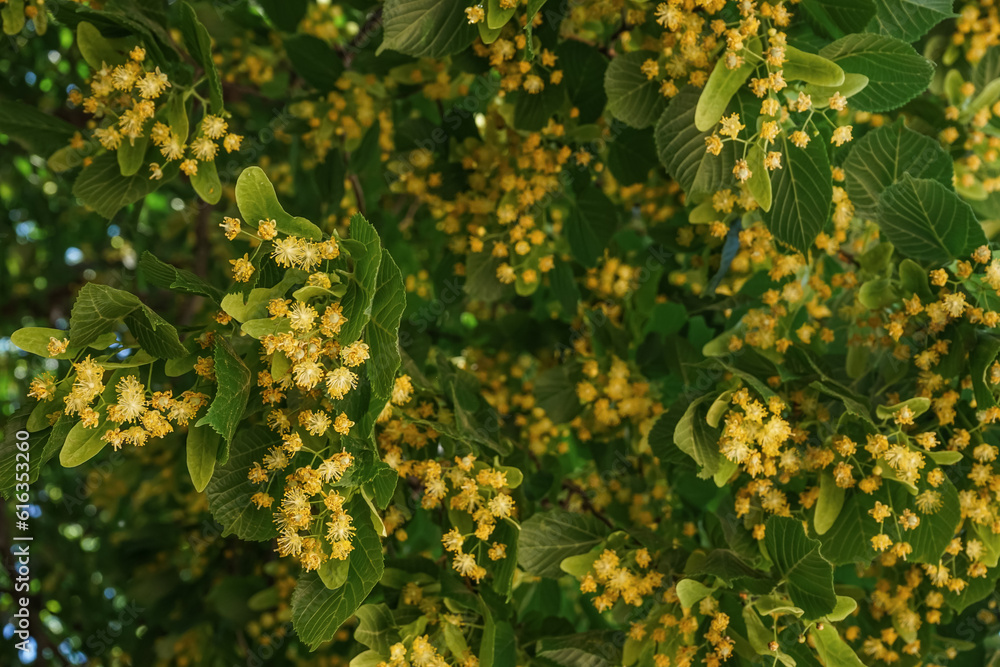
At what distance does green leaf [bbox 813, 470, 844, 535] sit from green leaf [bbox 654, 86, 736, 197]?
66 centimetres

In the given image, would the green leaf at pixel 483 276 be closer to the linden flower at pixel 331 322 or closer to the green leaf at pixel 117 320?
the linden flower at pixel 331 322

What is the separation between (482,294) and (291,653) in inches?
64.1

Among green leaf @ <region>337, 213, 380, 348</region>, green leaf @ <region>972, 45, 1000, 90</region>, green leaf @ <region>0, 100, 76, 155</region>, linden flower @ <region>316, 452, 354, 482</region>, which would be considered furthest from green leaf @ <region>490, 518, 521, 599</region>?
green leaf @ <region>972, 45, 1000, 90</region>


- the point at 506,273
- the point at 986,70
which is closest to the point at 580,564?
the point at 506,273

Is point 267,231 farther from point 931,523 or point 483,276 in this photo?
point 931,523

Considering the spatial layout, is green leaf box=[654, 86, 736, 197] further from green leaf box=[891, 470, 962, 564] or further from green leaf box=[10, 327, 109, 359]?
green leaf box=[10, 327, 109, 359]

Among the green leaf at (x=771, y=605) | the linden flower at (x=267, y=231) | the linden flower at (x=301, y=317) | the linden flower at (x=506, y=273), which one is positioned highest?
the linden flower at (x=267, y=231)

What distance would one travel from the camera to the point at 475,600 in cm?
160

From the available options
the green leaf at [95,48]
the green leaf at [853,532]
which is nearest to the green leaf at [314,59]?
the green leaf at [95,48]

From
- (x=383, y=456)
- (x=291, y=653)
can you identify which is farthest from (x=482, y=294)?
(x=291, y=653)

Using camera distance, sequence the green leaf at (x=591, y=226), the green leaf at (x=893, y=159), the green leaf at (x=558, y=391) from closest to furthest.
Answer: the green leaf at (x=893, y=159), the green leaf at (x=591, y=226), the green leaf at (x=558, y=391)

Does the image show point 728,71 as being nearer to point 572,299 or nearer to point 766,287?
point 766,287

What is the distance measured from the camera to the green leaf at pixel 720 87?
58.5 inches

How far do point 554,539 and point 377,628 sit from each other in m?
0.42
